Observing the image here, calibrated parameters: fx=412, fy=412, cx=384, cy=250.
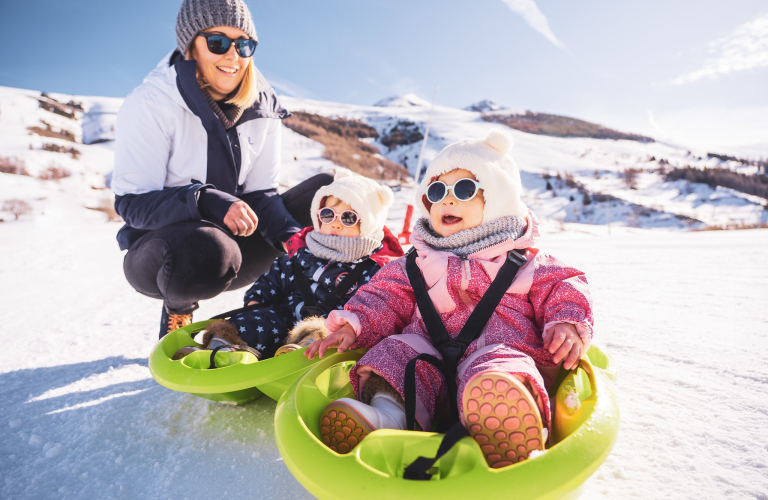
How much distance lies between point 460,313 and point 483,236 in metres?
0.27

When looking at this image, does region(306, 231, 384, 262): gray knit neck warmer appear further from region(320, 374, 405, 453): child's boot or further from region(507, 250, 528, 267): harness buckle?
region(320, 374, 405, 453): child's boot

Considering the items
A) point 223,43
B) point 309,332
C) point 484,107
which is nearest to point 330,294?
point 309,332

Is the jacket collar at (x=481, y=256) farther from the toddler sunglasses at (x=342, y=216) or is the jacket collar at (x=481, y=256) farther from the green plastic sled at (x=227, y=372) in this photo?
the toddler sunglasses at (x=342, y=216)

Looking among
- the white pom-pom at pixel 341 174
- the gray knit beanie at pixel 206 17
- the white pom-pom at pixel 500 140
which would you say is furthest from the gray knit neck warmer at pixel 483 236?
the gray knit beanie at pixel 206 17

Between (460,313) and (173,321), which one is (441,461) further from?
(173,321)

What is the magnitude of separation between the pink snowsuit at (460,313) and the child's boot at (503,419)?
107 millimetres

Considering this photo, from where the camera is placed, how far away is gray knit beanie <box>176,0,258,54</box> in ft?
6.42

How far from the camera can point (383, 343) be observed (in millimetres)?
1200

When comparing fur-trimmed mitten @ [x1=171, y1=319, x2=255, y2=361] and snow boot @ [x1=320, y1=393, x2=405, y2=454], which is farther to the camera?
fur-trimmed mitten @ [x1=171, y1=319, x2=255, y2=361]

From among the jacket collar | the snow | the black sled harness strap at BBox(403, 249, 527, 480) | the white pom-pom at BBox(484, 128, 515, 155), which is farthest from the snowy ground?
the white pom-pom at BBox(484, 128, 515, 155)

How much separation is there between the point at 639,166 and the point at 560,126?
22.3 ft

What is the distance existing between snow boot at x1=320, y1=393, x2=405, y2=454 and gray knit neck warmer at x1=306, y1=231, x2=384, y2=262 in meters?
1.06

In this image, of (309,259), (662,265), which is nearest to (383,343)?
(309,259)

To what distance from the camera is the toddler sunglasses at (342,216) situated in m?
2.04
